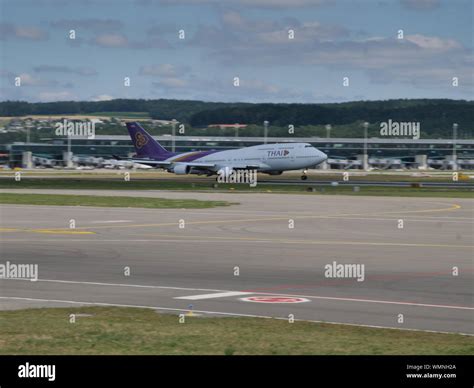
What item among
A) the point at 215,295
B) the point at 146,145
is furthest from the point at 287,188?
the point at 215,295

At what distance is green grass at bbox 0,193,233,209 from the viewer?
231 ft

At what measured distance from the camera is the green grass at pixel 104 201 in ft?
231

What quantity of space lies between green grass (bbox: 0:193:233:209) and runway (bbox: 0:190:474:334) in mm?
3999

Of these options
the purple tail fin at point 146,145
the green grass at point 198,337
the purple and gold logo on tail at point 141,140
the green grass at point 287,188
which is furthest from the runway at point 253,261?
the purple and gold logo on tail at point 141,140

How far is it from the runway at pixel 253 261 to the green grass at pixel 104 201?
4.00 meters

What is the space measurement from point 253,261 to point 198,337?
1624cm

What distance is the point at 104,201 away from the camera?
74625 mm
